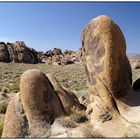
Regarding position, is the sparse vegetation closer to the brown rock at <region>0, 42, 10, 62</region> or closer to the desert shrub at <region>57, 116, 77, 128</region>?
the brown rock at <region>0, 42, 10, 62</region>

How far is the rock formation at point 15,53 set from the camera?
64750mm

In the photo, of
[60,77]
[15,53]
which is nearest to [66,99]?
[60,77]

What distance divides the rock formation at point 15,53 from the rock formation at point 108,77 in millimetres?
55631

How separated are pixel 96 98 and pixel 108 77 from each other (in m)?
0.80

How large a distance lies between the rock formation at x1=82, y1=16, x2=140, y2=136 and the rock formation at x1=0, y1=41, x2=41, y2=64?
183 ft

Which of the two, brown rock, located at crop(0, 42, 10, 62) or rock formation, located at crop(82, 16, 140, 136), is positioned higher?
rock formation, located at crop(82, 16, 140, 136)

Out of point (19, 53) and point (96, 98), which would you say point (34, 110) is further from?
point (19, 53)

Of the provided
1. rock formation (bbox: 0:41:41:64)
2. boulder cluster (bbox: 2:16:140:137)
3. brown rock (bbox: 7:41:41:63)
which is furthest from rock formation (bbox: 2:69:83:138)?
brown rock (bbox: 7:41:41:63)

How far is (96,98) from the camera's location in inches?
374

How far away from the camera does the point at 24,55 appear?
66812 millimetres

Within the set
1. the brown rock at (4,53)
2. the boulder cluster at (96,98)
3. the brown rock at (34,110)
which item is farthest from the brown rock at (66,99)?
the brown rock at (4,53)

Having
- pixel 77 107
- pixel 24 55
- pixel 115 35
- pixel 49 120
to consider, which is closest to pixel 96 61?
pixel 115 35

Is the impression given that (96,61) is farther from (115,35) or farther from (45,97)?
(45,97)

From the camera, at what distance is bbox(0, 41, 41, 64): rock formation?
6475 cm
